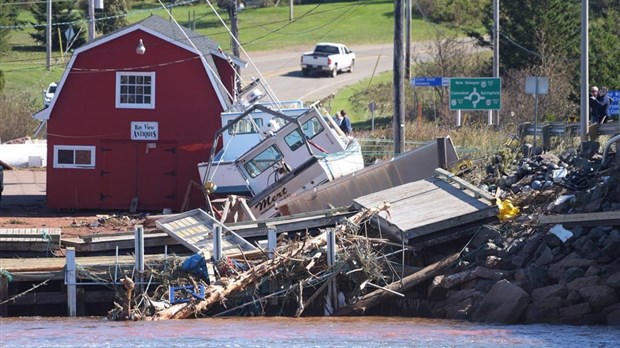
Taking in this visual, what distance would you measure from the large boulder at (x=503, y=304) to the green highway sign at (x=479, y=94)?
1693cm

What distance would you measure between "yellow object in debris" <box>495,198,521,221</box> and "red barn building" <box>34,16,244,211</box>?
45.1ft

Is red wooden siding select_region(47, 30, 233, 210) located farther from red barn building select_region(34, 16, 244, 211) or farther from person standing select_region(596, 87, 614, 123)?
person standing select_region(596, 87, 614, 123)

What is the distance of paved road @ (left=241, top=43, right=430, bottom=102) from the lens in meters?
61.9

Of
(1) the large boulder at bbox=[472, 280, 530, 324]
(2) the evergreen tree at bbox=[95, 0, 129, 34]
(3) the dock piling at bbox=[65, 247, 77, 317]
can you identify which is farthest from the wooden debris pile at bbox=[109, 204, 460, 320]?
(2) the evergreen tree at bbox=[95, 0, 129, 34]

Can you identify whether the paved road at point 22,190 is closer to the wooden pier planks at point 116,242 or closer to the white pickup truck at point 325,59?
the wooden pier planks at point 116,242

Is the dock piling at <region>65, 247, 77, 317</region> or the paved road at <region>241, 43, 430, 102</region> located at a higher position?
the paved road at <region>241, 43, 430, 102</region>

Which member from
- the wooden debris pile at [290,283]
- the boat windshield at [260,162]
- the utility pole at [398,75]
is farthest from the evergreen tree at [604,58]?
the wooden debris pile at [290,283]

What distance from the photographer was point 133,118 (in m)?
36.6

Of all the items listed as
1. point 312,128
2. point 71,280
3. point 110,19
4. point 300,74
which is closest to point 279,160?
point 312,128

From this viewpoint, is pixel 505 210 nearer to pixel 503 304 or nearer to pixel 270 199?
pixel 503 304

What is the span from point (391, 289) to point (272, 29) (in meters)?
62.8

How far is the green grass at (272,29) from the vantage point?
69.9 meters

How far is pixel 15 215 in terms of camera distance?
3478 centimetres

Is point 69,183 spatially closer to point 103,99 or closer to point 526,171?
point 103,99
